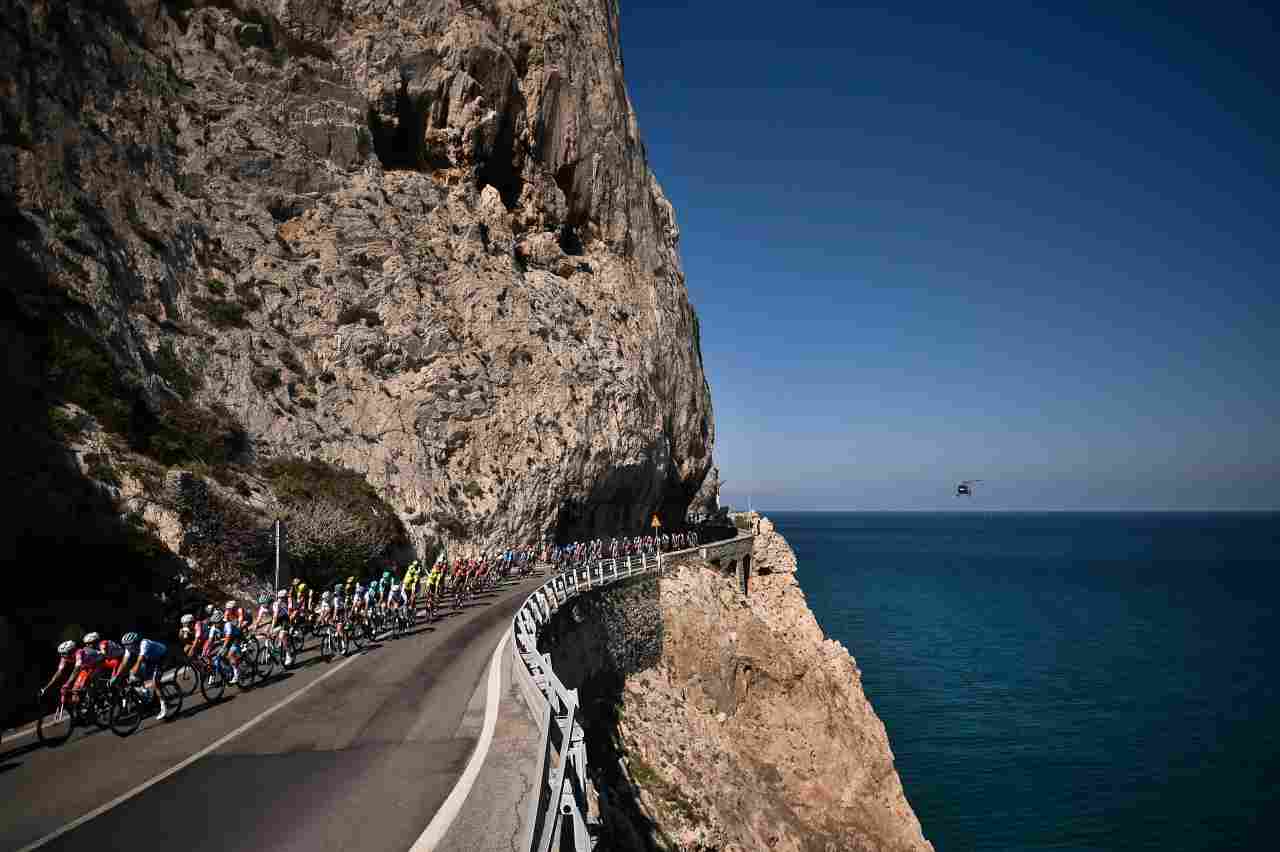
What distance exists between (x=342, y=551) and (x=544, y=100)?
31.6 meters

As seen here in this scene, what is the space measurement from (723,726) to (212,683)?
20.4 meters

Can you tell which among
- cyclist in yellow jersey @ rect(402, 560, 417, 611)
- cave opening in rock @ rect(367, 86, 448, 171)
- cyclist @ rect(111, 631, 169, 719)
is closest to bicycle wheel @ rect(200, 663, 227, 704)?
cyclist @ rect(111, 631, 169, 719)

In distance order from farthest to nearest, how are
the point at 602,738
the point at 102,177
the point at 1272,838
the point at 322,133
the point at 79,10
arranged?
1. the point at 322,133
2. the point at 1272,838
3. the point at 79,10
4. the point at 102,177
5. the point at 602,738

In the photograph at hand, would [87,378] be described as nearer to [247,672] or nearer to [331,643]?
[331,643]

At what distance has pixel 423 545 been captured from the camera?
27.4 m

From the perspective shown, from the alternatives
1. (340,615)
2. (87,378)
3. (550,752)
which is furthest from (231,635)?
(87,378)

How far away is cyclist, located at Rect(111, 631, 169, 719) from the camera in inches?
384

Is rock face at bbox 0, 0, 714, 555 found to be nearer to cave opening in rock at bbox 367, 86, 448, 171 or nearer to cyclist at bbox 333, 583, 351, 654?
cave opening in rock at bbox 367, 86, 448, 171

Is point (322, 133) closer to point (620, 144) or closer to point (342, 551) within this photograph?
point (620, 144)

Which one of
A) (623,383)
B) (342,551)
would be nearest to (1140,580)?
(623,383)

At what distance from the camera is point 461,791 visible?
7.14m

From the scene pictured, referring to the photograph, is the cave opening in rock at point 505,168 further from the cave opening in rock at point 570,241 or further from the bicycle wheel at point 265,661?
the bicycle wheel at point 265,661

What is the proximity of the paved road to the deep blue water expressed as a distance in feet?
98.5

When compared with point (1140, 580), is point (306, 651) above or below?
above
